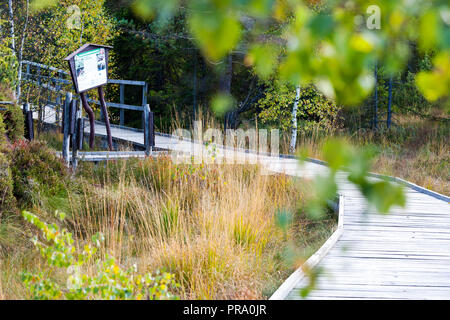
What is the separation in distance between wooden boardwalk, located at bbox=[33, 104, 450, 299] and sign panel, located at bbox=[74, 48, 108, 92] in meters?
4.49

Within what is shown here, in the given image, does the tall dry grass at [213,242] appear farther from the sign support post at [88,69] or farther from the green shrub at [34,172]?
the sign support post at [88,69]

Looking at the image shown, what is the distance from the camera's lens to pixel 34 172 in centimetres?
622

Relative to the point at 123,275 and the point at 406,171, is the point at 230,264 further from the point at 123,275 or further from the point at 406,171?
the point at 406,171

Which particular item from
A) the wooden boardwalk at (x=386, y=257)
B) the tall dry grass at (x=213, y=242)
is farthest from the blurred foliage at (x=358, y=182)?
the tall dry grass at (x=213, y=242)

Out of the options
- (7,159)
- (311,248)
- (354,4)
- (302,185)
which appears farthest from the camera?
(302,185)

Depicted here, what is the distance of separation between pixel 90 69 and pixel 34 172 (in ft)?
9.60

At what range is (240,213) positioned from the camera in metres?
4.72

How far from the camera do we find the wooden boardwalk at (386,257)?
3449 mm

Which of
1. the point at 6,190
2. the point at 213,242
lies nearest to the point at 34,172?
the point at 6,190

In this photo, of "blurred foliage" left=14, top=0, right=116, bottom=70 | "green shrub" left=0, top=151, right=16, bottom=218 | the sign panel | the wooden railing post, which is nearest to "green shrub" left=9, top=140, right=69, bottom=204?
"green shrub" left=0, top=151, right=16, bottom=218

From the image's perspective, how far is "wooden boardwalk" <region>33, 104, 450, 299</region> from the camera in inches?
136

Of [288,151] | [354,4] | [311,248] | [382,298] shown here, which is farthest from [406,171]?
[354,4]

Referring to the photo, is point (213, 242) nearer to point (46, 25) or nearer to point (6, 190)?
point (6, 190)
